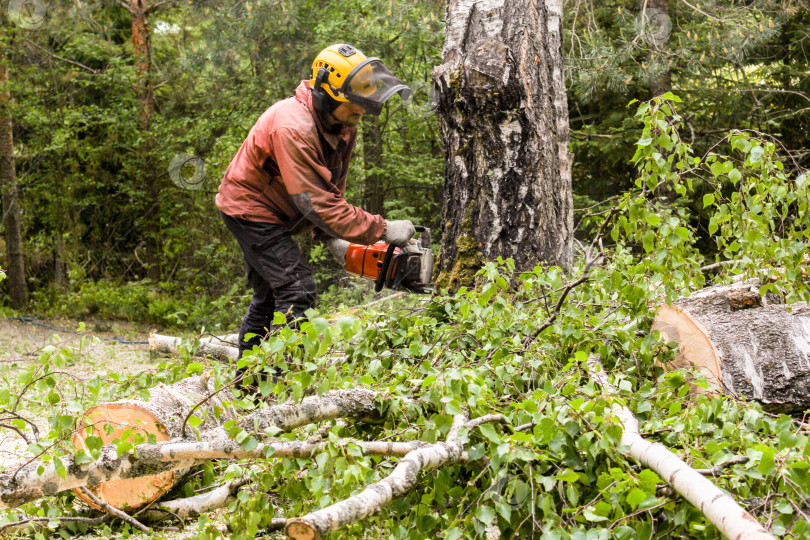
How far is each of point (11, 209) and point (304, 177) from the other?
7792 mm

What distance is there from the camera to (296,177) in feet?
11.8

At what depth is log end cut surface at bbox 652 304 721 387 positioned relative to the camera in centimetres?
276

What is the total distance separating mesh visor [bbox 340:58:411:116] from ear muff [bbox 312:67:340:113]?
0.10m

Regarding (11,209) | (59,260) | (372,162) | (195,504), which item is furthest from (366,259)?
(59,260)

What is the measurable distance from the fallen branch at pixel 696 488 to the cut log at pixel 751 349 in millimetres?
990

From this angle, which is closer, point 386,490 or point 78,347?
point 386,490

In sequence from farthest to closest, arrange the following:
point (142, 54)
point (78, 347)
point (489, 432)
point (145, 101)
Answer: point (145, 101) < point (142, 54) < point (78, 347) < point (489, 432)

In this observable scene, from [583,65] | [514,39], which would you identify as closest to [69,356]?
[514,39]

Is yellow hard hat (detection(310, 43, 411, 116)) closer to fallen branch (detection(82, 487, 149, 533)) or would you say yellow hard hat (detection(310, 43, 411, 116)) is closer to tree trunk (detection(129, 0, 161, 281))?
fallen branch (detection(82, 487, 149, 533))

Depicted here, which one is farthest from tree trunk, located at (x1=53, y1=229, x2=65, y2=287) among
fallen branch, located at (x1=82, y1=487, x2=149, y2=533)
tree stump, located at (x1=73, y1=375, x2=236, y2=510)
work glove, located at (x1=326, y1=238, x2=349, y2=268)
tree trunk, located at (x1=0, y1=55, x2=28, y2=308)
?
fallen branch, located at (x1=82, y1=487, x2=149, y2=533)

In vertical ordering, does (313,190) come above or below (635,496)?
above

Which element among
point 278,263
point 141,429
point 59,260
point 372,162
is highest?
point 372,162

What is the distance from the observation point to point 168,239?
10617 mm

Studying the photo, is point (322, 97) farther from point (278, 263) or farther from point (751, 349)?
point (751, 349)
